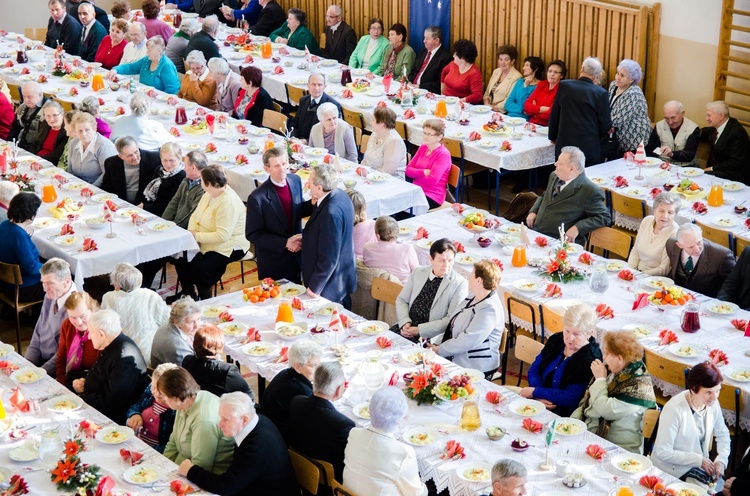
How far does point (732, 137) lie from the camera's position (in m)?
9.92

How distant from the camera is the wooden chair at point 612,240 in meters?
8.09

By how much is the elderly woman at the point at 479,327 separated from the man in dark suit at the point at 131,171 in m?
3.70

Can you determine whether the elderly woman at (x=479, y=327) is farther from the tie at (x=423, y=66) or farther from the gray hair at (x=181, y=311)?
the tie at (x=423, y=66)

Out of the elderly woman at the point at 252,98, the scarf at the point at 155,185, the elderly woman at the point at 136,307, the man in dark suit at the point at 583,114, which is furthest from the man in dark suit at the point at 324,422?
the elderly woman at the point at 252,98

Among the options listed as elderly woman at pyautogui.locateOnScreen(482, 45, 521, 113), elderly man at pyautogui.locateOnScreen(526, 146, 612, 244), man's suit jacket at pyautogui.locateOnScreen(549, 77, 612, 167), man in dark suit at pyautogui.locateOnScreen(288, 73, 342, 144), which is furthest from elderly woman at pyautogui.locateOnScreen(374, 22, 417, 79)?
elderly man at pyautogui.locateOnScreen(526, 146, 612, 244)

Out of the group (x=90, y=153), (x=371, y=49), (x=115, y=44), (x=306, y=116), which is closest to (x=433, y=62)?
(x=371, y=49)

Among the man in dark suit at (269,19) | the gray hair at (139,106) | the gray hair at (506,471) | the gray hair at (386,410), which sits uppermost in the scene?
the man in dark suit at (269,19)

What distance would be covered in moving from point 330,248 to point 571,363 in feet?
6.88

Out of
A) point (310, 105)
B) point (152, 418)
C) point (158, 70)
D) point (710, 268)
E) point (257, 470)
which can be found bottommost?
point (152, 418)

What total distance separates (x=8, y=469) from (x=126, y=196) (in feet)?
14.6

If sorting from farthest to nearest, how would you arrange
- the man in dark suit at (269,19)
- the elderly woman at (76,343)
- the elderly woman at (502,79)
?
1. the man in dark suit at (269,19)
2. the elderly woman at (502,79)
3. the elderly woman at (76,343)

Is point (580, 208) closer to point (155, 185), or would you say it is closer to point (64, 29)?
point (155, 185)

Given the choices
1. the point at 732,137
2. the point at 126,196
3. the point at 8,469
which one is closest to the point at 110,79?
the point at 126,196

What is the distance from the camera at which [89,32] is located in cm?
1495
